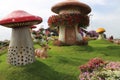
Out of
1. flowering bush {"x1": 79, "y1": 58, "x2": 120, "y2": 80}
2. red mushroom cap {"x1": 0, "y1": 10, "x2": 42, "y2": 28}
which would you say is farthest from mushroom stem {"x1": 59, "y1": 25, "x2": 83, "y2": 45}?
flowering bush {"x1": 79, "y1": 58, "x2": 120, "y2": 80}

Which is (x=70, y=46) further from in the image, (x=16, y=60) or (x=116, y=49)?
(x=16, y=60)

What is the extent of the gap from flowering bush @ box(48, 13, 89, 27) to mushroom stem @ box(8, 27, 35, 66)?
10.8m

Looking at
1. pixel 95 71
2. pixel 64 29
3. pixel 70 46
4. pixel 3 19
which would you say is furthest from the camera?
pixel 64 29

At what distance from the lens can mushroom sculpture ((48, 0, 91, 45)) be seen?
2539 centimetres

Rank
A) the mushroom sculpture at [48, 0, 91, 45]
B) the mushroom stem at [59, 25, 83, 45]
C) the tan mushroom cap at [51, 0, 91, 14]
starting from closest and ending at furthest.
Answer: the mushroom sculpture at [48, 0, 91, 45], the tan mushroom cap at [51, 0, 91, 14], the mushroom stem at [59, 25, 83, 45]

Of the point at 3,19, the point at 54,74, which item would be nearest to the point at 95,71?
the point at 54,74

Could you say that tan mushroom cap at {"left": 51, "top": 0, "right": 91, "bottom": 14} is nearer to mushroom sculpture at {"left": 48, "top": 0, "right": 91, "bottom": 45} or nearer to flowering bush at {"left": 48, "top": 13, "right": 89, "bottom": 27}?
mushroom sculpture at {"left": 48, "top": 0, "right": 91, "bottom": 45}

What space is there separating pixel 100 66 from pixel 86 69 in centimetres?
71

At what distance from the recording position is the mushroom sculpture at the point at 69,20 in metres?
25.4

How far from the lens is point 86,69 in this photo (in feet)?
45.0

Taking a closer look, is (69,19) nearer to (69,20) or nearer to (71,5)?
(69,20)

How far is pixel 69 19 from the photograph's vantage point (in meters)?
25.2

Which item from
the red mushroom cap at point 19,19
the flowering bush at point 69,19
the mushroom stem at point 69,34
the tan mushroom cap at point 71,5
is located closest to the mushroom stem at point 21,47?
the red mushroom cap at point 19,19

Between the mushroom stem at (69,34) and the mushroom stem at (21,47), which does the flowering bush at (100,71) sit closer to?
the mushroom stem at (21,47)
